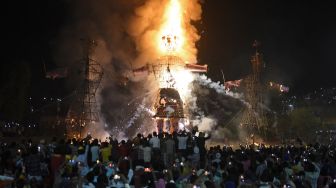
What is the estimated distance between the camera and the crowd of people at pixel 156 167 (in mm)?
11266

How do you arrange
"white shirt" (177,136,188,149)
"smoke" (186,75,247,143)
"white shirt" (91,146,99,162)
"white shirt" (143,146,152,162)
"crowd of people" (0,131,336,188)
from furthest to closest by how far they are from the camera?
"smoke" (186,75,247,143) < "white shirt" (177,136,188,149) < "white shirt" (143,146,152,162) < "white shirt" (91,146,99,162) < "crowd of people" (0,131,336,188)

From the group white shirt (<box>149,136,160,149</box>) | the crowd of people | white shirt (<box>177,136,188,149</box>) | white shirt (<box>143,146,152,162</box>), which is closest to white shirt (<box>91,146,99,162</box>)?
the crowd of people

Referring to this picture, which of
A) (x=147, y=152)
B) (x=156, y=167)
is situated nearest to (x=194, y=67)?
(x=147, y=152)

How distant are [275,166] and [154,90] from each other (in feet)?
113

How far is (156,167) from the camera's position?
12961 mm

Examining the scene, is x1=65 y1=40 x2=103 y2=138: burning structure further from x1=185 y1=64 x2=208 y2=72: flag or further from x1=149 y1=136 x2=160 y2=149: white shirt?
x1=149 y1=136 x2=160 y2=149: white shirt

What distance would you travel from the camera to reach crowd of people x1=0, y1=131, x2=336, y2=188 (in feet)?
37.0

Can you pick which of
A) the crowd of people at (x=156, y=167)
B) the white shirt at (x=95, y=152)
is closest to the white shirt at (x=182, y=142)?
the crowd of people at (x=156, y=167)

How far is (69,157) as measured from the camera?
14234 millimetres

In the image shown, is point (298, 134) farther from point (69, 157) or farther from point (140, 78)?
point (69, 157)

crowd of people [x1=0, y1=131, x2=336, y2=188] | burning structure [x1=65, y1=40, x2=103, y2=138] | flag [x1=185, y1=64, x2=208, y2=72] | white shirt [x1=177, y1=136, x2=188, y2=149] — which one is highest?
flag [x1=185, y1=64, x2=208, y2=72]

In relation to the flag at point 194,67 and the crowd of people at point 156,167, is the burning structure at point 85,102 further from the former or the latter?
the crowd of people at point 156,167

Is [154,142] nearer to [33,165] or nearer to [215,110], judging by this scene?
[33,165]

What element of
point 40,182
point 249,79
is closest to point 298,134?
point 249,79
